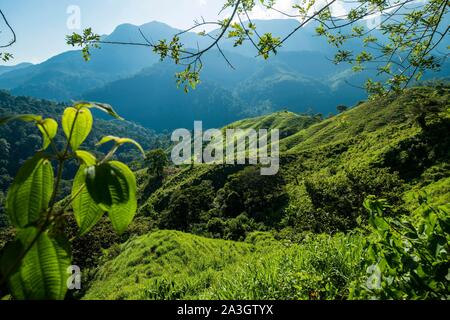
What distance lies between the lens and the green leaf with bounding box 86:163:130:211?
621 mm

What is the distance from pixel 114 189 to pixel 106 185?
0.09ft

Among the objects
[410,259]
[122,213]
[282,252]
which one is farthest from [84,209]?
[282,252]

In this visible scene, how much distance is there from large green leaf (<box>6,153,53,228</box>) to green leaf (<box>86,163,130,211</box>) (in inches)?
4.8

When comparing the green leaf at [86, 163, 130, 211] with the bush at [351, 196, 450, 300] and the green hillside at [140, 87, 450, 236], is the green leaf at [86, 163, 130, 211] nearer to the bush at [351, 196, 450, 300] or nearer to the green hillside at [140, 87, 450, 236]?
the bush at [351, 196, 450, 300]

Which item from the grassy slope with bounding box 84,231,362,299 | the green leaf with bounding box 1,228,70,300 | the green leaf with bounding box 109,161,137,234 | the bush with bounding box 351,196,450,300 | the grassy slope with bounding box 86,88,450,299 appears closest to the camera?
the green leaf with bounding box 1,228,70,300

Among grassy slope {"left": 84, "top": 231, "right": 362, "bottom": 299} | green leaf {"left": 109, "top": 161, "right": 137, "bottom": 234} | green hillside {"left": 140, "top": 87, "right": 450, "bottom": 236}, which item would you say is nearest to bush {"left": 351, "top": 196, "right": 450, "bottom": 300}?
grassy slope {"left": 84, "top": 231, "right": 362, "bottom": 299}

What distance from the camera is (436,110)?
40375 millimetres

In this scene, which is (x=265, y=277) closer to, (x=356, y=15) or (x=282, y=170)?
(x=356, y=15)

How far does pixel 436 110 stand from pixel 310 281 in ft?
149

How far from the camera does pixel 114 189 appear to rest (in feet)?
2.18

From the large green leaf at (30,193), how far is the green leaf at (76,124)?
0.09 m

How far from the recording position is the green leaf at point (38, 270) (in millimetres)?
621
